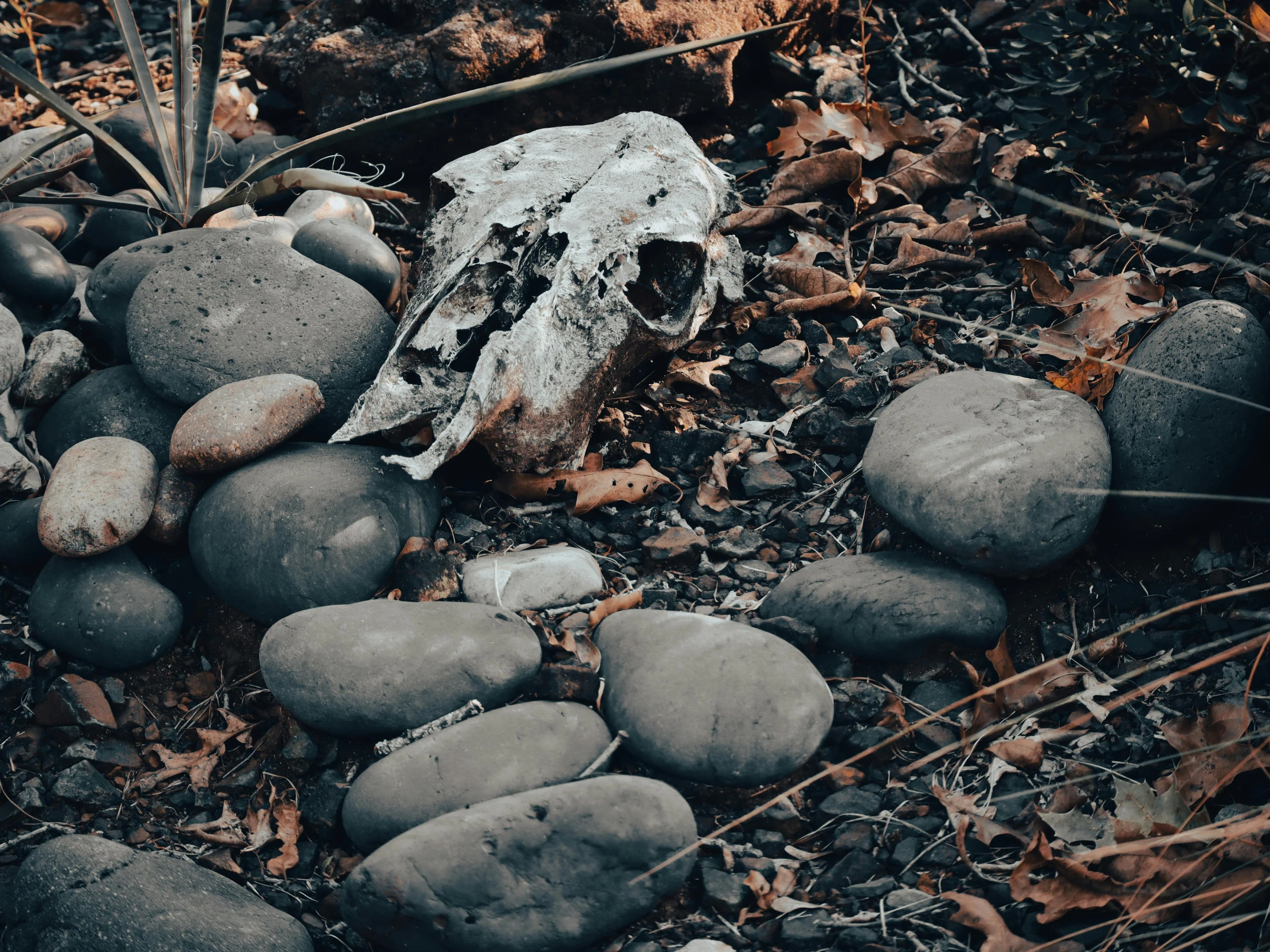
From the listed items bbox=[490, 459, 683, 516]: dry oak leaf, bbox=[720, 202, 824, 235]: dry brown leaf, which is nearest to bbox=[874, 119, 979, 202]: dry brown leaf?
bbox=[720, 202, 824, 235]: dry brown leaf

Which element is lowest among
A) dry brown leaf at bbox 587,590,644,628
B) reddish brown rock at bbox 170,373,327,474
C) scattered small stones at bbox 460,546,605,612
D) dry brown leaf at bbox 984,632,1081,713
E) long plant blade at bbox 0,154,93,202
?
dry brown leaf at bbox 984,632,1081,713

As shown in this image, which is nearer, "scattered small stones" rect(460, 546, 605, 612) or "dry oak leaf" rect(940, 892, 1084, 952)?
"dry oak leaf" rect(940, 892, 1084, 952)

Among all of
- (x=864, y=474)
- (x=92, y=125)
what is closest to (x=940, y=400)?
(x=864, y=474)

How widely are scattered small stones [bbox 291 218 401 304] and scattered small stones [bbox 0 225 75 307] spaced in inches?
28.8

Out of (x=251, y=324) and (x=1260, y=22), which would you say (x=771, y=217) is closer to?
(x=1260, y=22)

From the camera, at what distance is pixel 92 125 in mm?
2840

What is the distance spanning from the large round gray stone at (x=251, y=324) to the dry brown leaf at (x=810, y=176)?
157cm

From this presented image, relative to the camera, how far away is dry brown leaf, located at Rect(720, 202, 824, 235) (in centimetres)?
326

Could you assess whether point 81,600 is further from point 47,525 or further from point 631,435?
point 631,435

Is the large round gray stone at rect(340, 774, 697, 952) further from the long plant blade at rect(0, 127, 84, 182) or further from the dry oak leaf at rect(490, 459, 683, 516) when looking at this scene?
the long plant blade at rect(0, 127, 84, 182)

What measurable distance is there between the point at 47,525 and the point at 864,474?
2013mm

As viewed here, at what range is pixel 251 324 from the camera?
100 inches

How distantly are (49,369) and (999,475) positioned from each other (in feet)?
8.55

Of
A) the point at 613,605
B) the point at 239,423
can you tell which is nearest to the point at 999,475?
the point at 613,605
